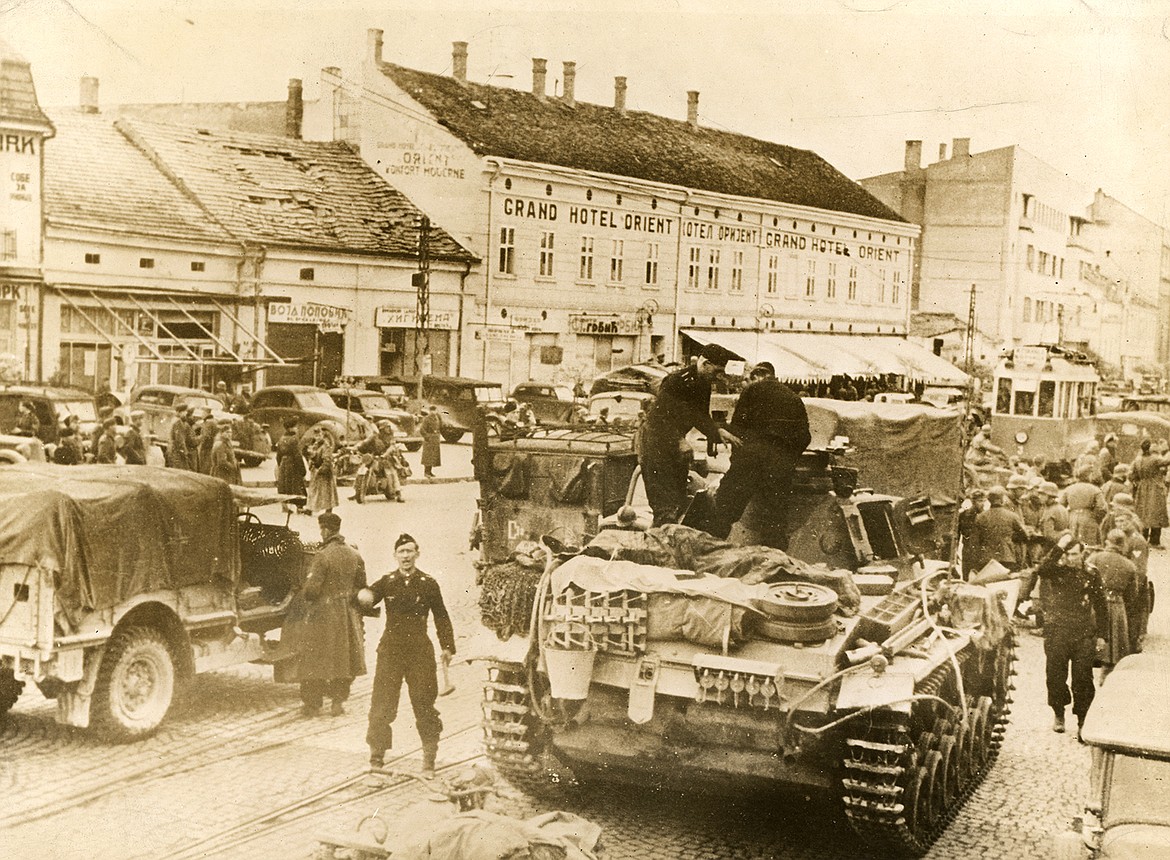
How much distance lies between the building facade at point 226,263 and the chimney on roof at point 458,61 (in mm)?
1189

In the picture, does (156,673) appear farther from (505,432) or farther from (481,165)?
(481,165)

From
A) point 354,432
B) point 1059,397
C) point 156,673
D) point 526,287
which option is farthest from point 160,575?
point 1059,397

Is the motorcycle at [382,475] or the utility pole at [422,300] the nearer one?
the utility pole at [422,300]

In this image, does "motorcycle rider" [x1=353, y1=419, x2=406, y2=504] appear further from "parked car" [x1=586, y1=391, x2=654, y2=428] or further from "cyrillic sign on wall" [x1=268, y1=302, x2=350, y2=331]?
"parked car" [x1=586, y1=391, x2=654, y2=428]

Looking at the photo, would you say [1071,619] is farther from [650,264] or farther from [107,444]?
[107,444]

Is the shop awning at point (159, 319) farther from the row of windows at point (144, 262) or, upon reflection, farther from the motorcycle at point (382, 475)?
the motorcycle at point (382, 475)

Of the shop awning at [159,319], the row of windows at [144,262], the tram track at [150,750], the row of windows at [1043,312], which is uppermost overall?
the row of windows at [1043,312]

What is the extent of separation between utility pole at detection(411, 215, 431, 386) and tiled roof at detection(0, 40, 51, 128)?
8.74 ft

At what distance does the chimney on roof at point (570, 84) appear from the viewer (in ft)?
29.2

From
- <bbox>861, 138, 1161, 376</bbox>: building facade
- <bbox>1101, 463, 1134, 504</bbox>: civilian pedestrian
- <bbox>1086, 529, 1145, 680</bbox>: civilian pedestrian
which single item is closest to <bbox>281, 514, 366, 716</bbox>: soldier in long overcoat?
<bbox>861, 138, 1161, 376</bbox>: building facade

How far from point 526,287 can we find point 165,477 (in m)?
3.05

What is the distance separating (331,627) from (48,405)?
238 cm

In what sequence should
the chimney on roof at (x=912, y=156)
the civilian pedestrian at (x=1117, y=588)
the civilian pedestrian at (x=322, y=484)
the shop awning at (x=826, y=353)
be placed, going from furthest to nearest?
the shop awning at (x=826, y=353), the civilian pedestrian at (x=322, y=484), the civilian pedestrian at (x=1117, y=588), the chimney on roof at (x=912, y=156)

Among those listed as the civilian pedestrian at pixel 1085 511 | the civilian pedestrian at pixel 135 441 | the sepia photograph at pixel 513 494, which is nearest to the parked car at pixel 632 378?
the sepia photograph at pixel 513 494
